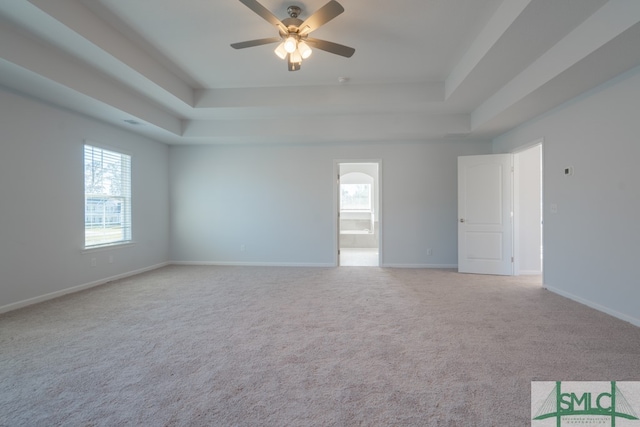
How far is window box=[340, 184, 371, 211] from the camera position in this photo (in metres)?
11.0

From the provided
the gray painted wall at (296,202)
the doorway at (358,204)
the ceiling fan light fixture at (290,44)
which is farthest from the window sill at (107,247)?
Result: the doorway at (358,204)

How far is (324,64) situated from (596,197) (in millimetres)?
3423

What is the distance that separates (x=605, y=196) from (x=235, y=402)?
393cm

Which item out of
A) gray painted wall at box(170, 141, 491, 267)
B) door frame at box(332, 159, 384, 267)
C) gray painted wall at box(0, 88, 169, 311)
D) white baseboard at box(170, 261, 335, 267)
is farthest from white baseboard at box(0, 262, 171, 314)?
door frame at box(332, 159, 384, 267)

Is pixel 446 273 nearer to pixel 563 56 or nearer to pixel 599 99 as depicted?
pixel 599 99

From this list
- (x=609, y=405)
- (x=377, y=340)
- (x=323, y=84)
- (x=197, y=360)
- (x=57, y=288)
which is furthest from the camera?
(x=323, y=84)

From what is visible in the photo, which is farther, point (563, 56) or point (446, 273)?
point (446, 273)

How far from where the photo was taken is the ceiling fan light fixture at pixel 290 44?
2.56m

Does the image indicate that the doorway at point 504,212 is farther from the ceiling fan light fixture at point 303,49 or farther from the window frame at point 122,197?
the window frame at point 122,197

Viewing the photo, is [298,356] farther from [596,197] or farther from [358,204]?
[358,204]

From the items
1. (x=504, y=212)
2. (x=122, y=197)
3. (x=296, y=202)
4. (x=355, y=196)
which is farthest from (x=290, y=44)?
(x=355, y=196)

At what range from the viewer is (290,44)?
8.40 feet

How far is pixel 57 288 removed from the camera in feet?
12.4

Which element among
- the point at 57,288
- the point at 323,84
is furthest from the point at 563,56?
the point at 57,288
